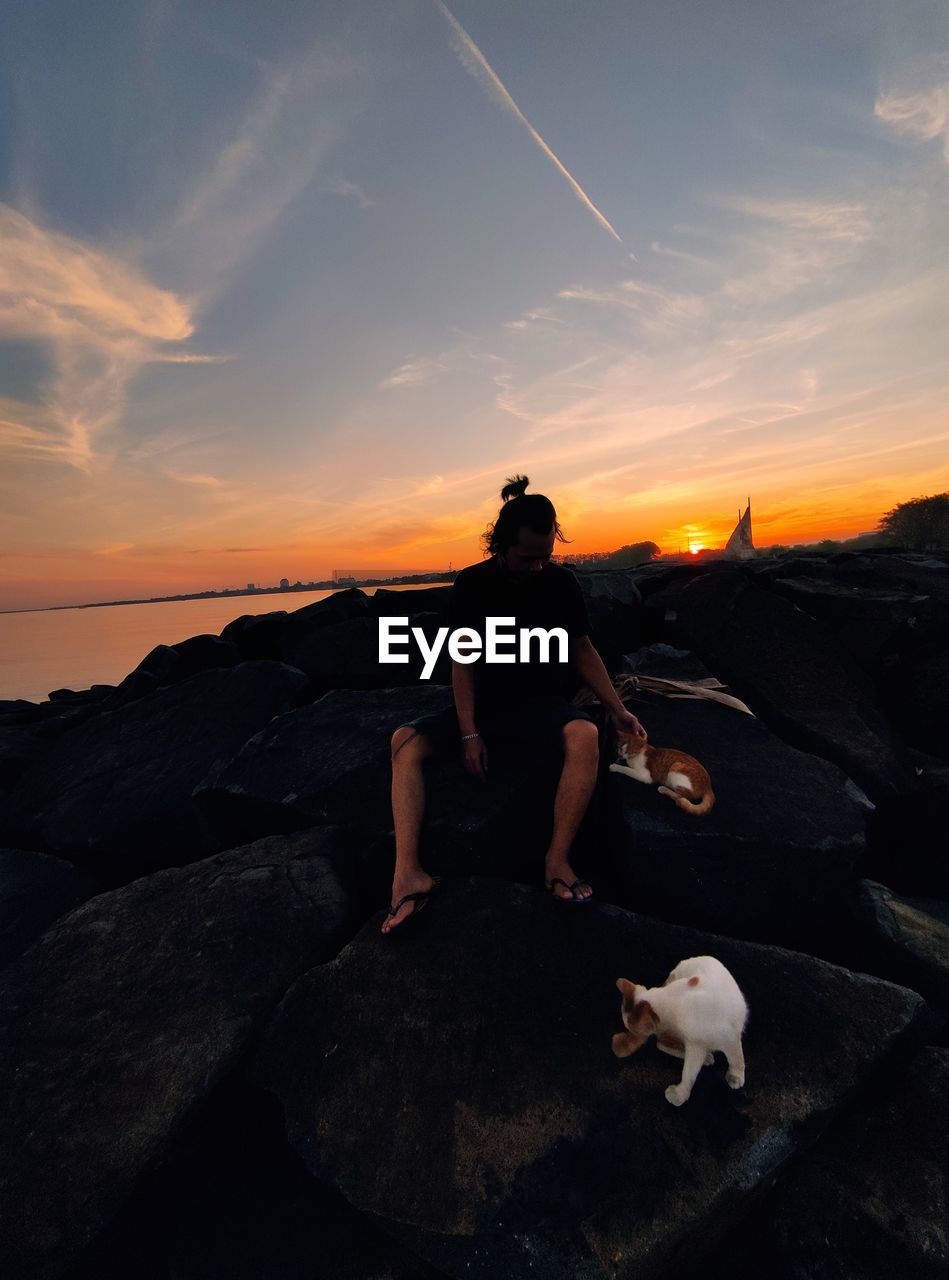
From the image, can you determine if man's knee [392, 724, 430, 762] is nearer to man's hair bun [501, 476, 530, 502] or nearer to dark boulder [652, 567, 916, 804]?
man's hair bun [501, 476, 530, 502]

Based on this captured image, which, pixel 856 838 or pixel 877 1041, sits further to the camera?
pixel 856 838

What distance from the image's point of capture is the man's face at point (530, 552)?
379 centimetres

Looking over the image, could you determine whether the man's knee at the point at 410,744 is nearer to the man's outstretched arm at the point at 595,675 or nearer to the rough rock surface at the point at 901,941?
the man's outstretched arm at the point at 595,675

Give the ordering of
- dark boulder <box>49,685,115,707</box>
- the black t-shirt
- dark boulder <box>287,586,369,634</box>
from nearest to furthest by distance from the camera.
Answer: the black t-shirt
dark boulder <box>287,586,369,634</box>
dark boulder <box>49,685,115,707</box>

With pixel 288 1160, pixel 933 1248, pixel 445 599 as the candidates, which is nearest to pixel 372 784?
pixel 288 1160

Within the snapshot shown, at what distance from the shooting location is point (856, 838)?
3.66 meters

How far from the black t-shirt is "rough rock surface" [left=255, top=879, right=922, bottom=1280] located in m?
1.47

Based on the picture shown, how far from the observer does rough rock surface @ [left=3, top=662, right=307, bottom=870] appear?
5105 millimetres

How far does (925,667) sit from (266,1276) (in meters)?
7.40

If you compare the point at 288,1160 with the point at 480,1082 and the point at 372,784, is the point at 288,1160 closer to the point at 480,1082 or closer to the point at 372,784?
the point at 480,1082

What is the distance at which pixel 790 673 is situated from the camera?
18.8 feet

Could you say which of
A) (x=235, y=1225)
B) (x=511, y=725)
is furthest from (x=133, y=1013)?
(x=511, y=725)

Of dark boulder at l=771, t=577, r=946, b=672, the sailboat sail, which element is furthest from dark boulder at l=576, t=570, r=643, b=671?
the sailboat sail

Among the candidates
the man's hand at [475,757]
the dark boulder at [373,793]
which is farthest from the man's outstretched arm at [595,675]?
the man's hand at [475,757]
